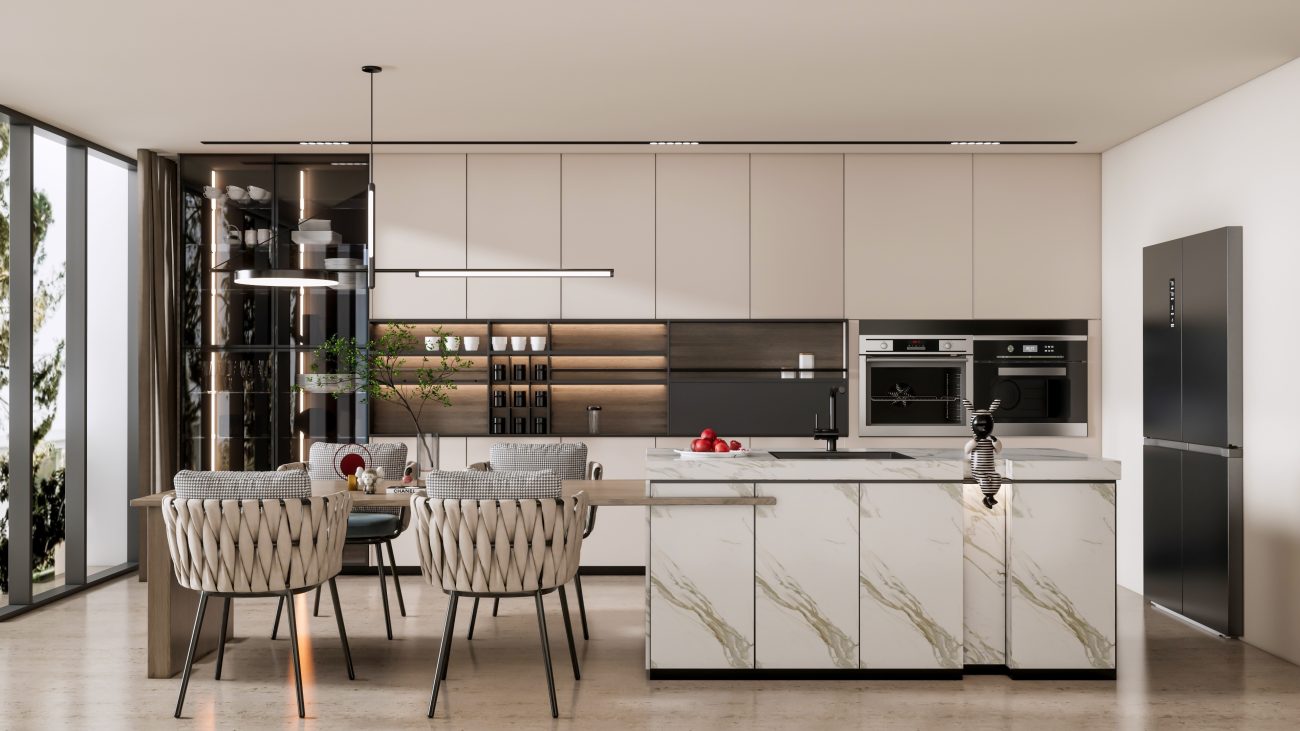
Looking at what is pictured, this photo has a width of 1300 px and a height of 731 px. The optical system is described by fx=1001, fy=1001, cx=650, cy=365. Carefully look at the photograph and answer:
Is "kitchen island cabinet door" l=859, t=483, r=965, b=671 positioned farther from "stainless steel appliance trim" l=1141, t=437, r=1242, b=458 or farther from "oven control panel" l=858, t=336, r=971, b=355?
"oven control panel" l=858, t=336, r=971, b=355

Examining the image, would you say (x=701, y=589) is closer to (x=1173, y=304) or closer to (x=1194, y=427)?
(x=1194, y=427)

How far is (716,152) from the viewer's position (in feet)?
21.2

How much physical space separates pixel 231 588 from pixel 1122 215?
5.40 metres

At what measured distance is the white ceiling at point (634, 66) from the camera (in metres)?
3.99

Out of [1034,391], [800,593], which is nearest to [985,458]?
[800,593]

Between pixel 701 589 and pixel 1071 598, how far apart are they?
5.09 ft

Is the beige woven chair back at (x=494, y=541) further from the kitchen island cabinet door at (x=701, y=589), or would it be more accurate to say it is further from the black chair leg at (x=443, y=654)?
the kitchen island cabinet door at (x=701, y=589)

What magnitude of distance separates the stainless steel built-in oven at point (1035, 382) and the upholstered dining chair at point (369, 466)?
3.70 m

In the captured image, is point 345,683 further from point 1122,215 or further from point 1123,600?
point 1122,215

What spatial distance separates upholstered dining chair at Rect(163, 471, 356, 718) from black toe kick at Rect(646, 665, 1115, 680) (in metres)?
1.52

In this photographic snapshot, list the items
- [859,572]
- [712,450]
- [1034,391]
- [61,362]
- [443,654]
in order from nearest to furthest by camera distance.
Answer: [443,654] → [859,572] → [712,450] → [61,362] → [1034,391]

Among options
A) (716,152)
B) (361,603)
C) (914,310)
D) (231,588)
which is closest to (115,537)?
(361,603)

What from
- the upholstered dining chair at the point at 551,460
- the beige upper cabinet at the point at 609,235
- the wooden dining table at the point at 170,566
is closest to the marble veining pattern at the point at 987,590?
the wooden dining table at the point at 170,566

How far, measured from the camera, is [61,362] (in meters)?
6.38
